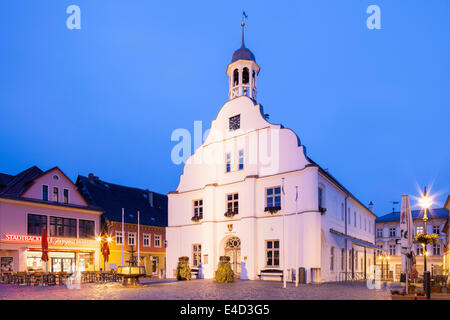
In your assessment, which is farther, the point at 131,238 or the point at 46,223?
the point at 131,238

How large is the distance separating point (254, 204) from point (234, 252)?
3910 mm

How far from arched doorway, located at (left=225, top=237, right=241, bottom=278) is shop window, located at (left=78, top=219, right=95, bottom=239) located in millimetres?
16387

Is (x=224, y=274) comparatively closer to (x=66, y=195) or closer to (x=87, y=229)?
(x=87, y=229)

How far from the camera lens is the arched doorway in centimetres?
2823

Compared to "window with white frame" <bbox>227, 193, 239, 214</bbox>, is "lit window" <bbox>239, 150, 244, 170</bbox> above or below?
above

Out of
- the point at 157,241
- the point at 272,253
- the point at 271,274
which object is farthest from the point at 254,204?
the point at 157,241

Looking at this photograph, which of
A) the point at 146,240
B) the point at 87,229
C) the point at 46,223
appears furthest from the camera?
the point at 146,240

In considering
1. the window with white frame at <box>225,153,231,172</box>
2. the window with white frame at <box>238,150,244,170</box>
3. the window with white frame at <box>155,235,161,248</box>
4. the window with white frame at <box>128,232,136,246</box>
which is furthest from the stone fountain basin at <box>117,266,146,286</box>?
the window with white frame at <box>155,235,161,248</box>

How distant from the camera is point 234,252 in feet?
94.0

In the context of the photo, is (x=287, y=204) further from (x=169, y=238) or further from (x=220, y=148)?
(x=169, y=238)

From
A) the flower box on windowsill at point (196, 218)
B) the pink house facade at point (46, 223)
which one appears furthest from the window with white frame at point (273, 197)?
the pink house facade at point (46, 223)

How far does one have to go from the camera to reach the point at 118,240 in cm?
4166

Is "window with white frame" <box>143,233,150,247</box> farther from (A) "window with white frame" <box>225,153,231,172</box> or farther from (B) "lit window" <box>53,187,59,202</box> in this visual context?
(A) "window with white frame" <box>225,153,231,172</box>
